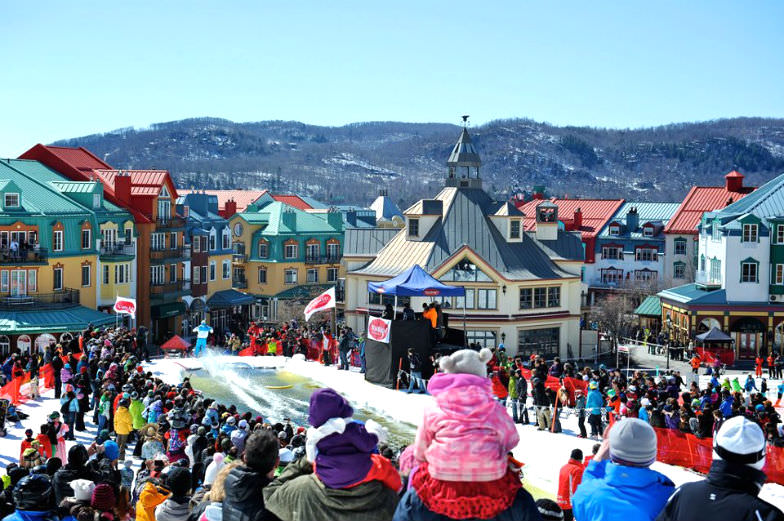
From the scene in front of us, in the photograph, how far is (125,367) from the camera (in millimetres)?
29219

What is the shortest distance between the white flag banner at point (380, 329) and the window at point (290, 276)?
3729 centimetres

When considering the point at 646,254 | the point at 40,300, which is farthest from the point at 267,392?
the point at 646,254

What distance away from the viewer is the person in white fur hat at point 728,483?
22.1 feet

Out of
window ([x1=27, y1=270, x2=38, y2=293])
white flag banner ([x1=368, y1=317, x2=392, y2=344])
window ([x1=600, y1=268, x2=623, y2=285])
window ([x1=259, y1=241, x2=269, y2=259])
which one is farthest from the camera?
window ([x1=600, y1=268, x2=623, y2=285])

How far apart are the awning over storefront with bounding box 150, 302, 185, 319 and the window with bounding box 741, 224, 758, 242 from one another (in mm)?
32383

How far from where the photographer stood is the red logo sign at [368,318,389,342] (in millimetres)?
34250

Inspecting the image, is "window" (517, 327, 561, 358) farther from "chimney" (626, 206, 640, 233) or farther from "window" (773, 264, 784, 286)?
"chimney" (626, 206, 640, 233)

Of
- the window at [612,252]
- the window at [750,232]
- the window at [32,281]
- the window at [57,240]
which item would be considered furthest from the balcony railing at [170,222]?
the window at [612,252]

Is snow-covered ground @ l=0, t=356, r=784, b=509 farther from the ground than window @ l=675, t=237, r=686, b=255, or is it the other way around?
window @ l=675, t=237, r=686, b=255

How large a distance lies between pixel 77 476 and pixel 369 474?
22.0 feet

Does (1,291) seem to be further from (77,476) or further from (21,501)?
(21,501)

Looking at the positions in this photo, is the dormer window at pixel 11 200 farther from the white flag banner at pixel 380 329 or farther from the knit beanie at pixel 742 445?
the knit beanie at pixel 742 445

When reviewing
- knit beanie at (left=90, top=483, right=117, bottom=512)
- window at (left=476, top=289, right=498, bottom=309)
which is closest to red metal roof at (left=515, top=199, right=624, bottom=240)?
window at (left=476, top=289, right=498, bottom=309)

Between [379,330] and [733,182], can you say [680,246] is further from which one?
[379,330]
